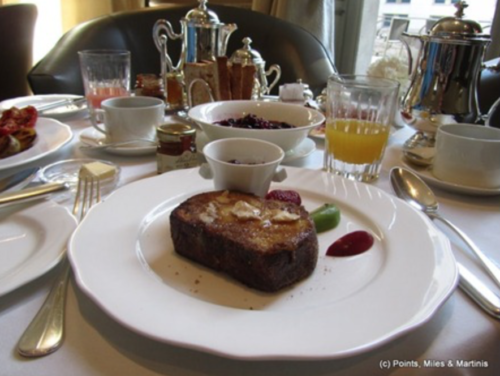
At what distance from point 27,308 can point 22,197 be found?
10.1 inches

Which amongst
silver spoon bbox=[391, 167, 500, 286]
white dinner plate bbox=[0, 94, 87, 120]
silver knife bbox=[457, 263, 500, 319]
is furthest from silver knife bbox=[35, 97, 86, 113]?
silver knife bbox=[457, 263, 500, 319]

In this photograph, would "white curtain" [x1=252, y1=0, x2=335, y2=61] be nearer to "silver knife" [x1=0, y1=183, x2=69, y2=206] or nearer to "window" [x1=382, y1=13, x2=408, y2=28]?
"window" [x1=382, y1=13, x2=408, y2=28]

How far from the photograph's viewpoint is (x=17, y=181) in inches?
32.1

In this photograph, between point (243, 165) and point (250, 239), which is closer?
point (250, 239)

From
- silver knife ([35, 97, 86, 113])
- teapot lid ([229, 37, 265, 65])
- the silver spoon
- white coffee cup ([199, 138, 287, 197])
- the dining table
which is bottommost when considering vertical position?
the dining table

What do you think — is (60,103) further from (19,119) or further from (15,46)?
(15,46)

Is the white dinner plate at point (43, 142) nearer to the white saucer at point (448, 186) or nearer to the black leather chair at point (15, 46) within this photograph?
the white saucer at point (448, 186)

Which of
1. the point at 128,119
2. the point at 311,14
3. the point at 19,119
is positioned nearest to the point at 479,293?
the point at 128,119

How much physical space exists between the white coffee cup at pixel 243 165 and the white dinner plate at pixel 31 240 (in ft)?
0.84

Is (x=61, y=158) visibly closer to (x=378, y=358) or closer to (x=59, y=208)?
(x=59, y=208)

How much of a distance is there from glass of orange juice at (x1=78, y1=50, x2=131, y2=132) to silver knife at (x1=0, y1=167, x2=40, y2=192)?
53 cm

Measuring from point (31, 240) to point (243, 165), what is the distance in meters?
0.36

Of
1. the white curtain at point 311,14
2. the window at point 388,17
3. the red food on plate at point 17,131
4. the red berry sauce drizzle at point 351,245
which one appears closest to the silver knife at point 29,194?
the red food on plate at point 17,131

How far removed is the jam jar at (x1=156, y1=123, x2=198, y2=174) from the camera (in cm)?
91
